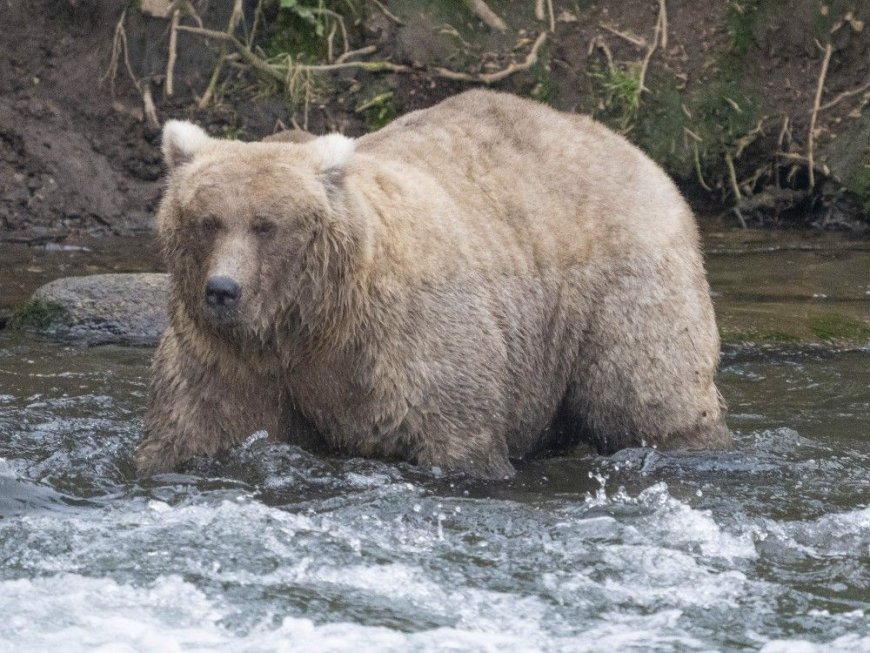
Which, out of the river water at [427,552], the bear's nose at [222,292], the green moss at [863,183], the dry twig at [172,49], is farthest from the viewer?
the dry twig at [172,49]

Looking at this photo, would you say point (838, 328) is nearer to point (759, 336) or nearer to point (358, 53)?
point (759, 336)

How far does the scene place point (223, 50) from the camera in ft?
44.7

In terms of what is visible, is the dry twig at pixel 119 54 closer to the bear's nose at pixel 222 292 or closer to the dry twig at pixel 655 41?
the dry twig at pixel 655 41

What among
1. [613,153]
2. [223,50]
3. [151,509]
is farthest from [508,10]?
[151,509]

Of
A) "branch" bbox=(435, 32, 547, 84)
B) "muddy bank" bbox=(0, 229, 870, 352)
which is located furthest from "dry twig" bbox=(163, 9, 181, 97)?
"branch" bbox=(435, 32, 547, 84)

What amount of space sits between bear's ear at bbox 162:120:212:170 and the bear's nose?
0.75 m

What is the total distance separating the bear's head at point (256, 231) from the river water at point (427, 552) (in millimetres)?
703

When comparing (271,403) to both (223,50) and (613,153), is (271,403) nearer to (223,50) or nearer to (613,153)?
(613,153)

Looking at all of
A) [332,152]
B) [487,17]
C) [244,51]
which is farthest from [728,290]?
[332,152]

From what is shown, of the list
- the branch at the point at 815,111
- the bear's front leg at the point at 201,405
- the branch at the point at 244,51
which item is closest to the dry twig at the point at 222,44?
the branch at the point at 244,51

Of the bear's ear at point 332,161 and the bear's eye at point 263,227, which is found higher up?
the bear's ear at point 332,161

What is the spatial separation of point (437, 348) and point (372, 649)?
1.83m

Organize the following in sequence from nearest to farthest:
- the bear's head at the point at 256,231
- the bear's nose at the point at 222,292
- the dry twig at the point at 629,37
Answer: the bear's nose at the point at 222,292 → the bear's head at the point at 256,231 → the dry twig at the point at 629,37

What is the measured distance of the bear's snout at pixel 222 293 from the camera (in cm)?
578
